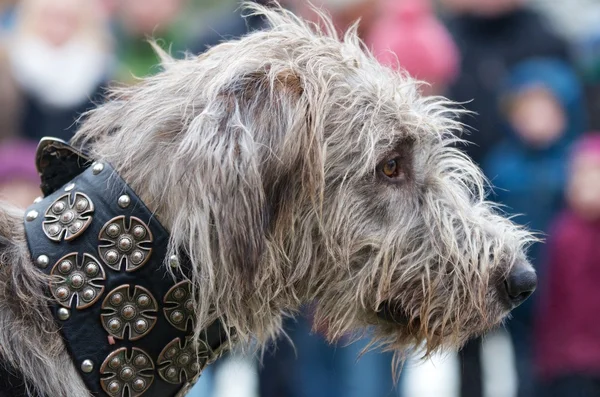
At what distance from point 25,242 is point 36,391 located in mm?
453

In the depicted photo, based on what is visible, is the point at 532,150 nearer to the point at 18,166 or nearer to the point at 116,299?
the point at 18,166

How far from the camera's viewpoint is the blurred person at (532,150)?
6.30 m

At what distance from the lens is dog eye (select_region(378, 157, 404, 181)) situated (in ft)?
11.2

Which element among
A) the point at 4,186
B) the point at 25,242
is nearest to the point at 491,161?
the point at 4,186

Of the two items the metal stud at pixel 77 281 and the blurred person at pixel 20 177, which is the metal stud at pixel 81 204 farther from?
the blurred person at pixel 20 177

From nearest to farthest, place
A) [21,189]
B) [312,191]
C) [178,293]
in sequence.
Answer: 1. [178,293]
2. [312,191]
3. [21,189]

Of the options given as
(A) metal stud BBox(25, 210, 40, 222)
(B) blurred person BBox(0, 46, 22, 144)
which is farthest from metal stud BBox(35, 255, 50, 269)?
(B) blurred person BBox(0, 46, 22, 144)

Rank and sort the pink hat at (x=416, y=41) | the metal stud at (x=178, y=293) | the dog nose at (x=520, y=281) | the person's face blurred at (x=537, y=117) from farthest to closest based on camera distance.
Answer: the person's face blurred at (x=537, y=117)
the pink hat at (x=416, y=41)
the dog nose at (x=520, y=281)
the metal stud at (x=178, y=293)

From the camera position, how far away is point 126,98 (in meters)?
3.49

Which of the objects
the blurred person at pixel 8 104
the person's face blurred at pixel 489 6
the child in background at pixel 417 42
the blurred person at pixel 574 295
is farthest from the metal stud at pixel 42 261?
the person's face blurred at pixel 489 6

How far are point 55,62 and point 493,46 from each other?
10.0 feet

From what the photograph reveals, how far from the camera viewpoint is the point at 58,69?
6266mm

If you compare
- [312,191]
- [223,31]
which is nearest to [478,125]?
[223,31]

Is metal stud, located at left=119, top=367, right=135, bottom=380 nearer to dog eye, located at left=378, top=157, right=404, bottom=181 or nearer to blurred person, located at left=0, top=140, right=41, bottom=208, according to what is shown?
dog eye, located at left=378, top=157, right=404, bottom=181
